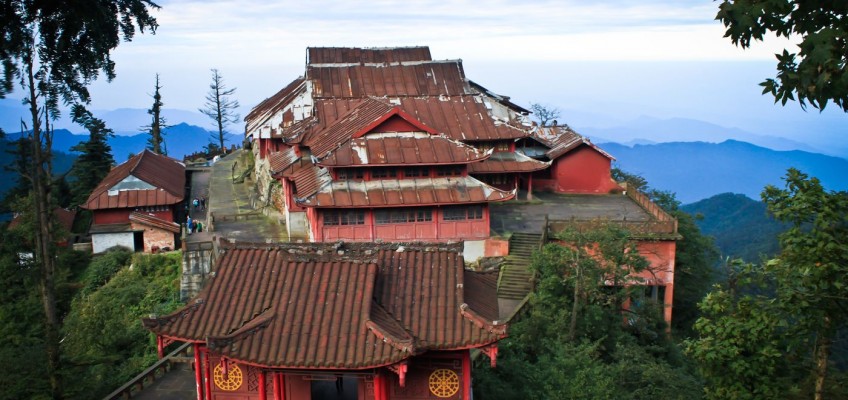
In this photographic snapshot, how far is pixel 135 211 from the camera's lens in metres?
41.4

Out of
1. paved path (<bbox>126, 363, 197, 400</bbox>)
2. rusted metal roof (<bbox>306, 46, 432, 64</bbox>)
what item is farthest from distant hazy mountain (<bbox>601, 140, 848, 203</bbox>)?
paved path (<bbox>126, 363, 197, 400</bbox>)

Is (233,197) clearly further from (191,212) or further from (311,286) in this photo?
(311,286)

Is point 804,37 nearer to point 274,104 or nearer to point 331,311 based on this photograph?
point 331,311

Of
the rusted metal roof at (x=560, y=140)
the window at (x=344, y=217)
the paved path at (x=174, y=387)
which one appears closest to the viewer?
the paved path at (x=174, y=387)

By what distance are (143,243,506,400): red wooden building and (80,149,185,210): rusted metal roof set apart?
2542cm

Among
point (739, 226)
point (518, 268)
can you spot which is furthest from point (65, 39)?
point (739, 226)

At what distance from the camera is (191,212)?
4441 centimetres

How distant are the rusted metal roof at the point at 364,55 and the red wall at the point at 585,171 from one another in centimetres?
1008

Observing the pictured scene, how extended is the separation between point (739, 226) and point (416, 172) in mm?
55623

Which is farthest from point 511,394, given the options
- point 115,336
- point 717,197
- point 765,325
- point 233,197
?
point 717,197

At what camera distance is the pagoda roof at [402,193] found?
30.4m

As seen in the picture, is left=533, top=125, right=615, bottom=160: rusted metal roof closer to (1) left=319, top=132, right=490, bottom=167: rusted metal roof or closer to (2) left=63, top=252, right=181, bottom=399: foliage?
(1) left=319, top=132, right=490, bottom=167: rusted metal roof

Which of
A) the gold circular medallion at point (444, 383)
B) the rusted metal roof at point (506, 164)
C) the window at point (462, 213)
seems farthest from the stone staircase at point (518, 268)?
the gold circular medallion at point (444, 383)

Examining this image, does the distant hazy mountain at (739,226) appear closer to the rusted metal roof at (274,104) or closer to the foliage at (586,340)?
the foliage at (586,340)
